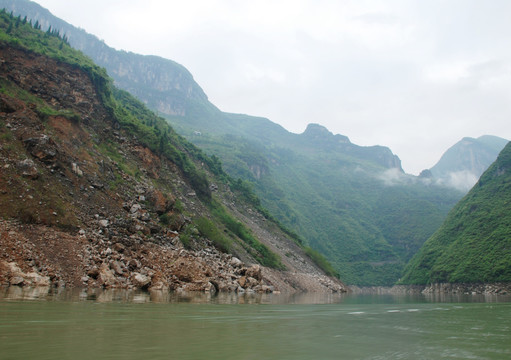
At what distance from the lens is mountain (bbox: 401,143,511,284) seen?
94.4m

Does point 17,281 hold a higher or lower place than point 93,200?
lower

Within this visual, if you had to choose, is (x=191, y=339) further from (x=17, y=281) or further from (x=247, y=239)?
(x=247, y=239)

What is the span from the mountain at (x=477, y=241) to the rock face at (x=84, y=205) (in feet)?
241

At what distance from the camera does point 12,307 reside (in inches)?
432

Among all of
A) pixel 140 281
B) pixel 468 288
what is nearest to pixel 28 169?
pixel 140 281

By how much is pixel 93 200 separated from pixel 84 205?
1374 millimetres

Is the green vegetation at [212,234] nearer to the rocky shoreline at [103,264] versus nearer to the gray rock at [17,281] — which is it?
the rocky shoreline at [103,264]

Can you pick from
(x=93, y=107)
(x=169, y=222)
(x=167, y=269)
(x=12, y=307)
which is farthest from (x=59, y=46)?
(x=12, y=307)

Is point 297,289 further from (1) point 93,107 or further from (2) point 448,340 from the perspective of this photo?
(2) point 448,340

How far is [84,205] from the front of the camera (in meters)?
28.7

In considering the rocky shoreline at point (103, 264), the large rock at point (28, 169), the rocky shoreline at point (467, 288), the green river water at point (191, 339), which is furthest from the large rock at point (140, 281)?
the rocky shoreline at point (467, 288)

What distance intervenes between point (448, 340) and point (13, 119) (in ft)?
110

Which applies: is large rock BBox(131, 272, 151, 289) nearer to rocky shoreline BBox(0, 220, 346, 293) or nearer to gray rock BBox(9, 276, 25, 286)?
rocky shoreline BBox(0, 220, 346, 293)

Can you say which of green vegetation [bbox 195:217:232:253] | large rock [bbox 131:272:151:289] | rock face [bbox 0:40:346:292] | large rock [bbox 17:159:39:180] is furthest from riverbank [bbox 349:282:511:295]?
large rock [bbox 17:159:39:180]
